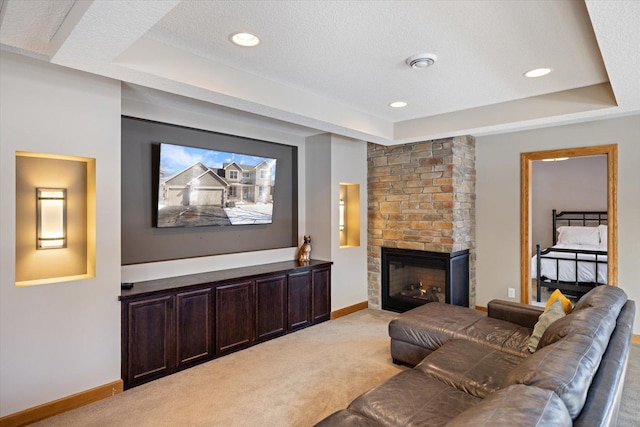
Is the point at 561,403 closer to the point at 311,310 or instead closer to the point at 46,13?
the point at 46,13

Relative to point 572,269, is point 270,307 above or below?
below

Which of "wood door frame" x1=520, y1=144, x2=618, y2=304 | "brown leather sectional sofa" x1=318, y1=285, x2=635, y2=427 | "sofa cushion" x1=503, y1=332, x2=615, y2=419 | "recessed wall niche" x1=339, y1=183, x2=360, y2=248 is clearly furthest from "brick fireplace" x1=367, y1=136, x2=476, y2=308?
"sofa cushion" x1=503, y1=332, x2=615, y2=419

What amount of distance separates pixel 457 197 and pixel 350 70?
8.43 feet

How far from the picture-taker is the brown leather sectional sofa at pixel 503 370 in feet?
4.05

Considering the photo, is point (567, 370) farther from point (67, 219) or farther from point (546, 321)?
point (67, 219)

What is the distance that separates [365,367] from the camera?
3.32 meters

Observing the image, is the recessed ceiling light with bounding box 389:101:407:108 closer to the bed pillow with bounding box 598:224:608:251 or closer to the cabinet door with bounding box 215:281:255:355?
the cabinet door with bounding box 215:281:255:355

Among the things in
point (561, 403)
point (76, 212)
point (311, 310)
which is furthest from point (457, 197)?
point (76, 212)

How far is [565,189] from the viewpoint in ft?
23.8

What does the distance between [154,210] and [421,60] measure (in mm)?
2736

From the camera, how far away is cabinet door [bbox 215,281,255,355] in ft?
11.6

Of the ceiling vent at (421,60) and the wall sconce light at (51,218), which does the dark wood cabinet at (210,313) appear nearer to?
the wall sconce light at (51,218)

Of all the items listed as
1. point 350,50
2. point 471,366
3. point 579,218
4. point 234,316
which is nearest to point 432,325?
point 471,366

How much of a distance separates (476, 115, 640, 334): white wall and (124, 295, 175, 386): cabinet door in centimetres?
395
